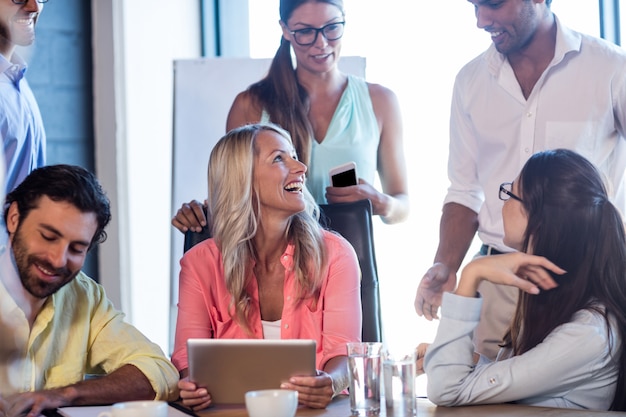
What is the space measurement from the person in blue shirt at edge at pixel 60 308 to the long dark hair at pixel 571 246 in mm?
827

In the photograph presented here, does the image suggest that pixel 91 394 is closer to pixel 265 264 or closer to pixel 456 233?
pixel 265 264

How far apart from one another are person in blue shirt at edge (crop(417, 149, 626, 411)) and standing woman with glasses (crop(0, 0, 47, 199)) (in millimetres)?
1358

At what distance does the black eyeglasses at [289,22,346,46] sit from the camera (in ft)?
9.61

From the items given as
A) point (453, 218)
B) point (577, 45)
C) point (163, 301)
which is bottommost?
point (163, 301)

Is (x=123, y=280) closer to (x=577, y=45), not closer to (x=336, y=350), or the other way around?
(x=336, y=350)

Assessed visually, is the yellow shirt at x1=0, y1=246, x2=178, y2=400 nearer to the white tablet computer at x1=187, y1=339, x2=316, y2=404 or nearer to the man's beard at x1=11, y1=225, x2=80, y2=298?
the man's beard at x1=11, y1=225, x2=80, y2=298

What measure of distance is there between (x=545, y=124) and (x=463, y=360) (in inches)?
41.3

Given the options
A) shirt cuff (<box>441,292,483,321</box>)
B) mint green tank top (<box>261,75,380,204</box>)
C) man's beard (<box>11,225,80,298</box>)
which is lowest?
shirt cuff (<box>441,292,483,321</box>)

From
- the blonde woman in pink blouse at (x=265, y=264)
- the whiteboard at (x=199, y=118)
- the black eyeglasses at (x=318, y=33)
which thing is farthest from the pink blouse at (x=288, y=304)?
the whiteboard at (x=199, y=118)

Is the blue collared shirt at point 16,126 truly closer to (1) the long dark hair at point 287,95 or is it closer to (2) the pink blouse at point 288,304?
(2) the pink blouse at point 288,304

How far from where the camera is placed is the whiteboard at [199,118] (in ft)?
10.8

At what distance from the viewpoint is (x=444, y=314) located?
1.83 meters

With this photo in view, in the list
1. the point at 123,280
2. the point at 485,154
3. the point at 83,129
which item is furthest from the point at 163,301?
the point at 485,154

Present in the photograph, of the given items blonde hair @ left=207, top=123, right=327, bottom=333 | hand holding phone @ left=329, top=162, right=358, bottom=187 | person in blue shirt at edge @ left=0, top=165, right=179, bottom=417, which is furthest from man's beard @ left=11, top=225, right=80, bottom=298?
hand holding phone @ left=329, top=162, right=358, bottom=187
